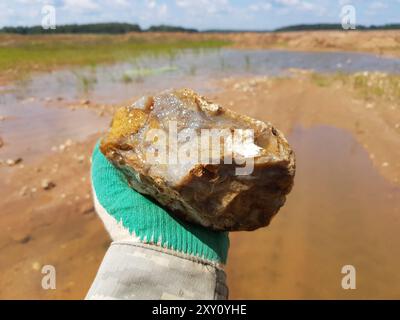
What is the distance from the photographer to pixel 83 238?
14.3 ft

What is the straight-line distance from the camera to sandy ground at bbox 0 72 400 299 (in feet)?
12.3

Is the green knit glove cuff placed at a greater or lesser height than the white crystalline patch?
lesser

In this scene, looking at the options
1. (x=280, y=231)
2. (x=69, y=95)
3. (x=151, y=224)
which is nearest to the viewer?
(x=151, y=224)

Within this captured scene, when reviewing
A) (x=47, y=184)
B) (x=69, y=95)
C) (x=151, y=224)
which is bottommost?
(x=47, y=184)

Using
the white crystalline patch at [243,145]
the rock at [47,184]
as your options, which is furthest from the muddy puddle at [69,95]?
the white crystalline patch at [243,145]

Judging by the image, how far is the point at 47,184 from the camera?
17.4 feet

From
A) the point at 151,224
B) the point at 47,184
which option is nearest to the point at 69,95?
the point at 47,184

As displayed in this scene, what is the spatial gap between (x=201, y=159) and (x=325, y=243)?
10.6 ft

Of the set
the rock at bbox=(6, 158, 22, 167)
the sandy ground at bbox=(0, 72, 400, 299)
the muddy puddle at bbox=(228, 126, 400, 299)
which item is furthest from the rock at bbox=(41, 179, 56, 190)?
the muddy puddle at bbox=(228, 126, 400, 299)

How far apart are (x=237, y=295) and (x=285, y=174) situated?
2458mm

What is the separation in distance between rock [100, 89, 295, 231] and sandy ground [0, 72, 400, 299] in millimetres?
2317

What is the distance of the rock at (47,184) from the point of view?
5277 millimetres

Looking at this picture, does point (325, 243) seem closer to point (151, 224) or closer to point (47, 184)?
point (151, 224)

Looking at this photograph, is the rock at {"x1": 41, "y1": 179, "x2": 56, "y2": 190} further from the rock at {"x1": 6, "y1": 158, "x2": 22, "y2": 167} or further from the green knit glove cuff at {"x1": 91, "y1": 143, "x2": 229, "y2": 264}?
the green knit glove cuff at {"x1": 91, "y1": 143, "x2": 229, "y2": 264}
